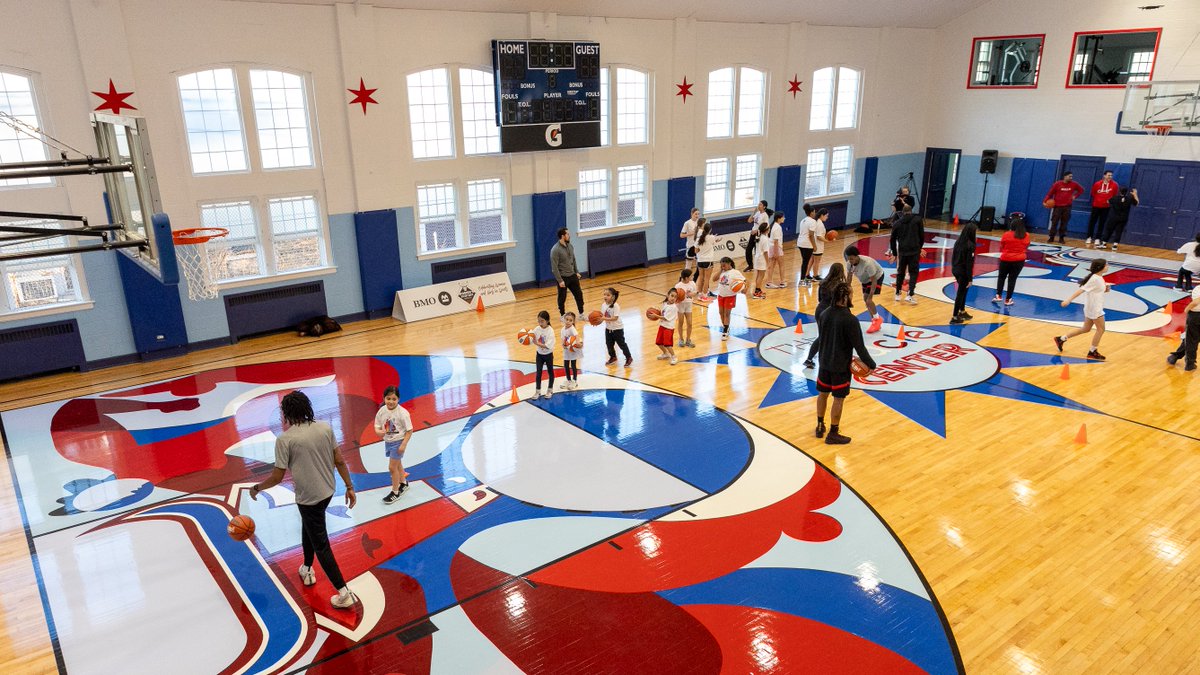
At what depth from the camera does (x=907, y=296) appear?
14.8 meters

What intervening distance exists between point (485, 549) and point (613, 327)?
4.83m

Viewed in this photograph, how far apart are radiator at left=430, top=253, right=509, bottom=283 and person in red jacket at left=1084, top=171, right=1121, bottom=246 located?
14.7m

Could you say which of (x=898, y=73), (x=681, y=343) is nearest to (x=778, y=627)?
(x=681, y=343)

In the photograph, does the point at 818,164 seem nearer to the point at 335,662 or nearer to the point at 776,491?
the point at 776,491

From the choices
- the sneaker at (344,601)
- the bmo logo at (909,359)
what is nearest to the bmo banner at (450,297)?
the bmo logo at (909,359)

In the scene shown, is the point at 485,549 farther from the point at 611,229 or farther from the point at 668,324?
the point at 611,229

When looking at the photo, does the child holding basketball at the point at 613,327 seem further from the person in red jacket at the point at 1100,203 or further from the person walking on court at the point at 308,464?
the person in red jacket at the point at 1100,203

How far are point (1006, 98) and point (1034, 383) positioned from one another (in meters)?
13.7

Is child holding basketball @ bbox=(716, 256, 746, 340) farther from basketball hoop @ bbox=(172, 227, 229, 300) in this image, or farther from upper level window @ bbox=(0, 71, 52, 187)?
upper level window @ bbox=(0, 71, 52, 187)

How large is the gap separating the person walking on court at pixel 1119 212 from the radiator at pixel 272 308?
1824 cm

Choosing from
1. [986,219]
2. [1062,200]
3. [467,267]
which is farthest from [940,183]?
[467,267]

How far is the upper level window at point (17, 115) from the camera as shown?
10719 millimetres

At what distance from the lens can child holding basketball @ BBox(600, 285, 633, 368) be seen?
35.2 feet

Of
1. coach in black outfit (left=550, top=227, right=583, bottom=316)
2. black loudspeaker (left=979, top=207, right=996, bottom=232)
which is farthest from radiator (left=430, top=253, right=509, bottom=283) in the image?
black loudspeaker (left=979, top=207, right=996, bottom=232)
